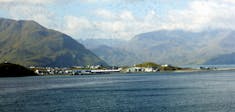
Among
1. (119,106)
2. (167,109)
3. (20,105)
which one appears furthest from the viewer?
(20,105)

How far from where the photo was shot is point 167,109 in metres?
76.8

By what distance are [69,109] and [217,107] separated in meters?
26.0

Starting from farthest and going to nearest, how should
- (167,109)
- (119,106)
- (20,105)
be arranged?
(20,105), (119,106), (167,109)

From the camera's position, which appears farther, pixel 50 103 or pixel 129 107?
pixel 50 103

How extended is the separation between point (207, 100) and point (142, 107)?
649 inches

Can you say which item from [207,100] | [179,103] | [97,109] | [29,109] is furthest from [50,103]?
[207,100]

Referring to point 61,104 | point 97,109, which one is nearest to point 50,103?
point 61,104

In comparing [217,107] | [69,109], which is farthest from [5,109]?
[217,107]

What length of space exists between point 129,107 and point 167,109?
752 centimetres

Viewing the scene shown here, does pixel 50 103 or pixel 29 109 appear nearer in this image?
pixel 29 109

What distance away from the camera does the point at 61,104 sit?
89.0 m

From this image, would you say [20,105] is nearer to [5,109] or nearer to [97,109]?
[5,109]

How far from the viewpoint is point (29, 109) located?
265 feet

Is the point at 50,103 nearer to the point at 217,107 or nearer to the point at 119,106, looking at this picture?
the point at 119,106
